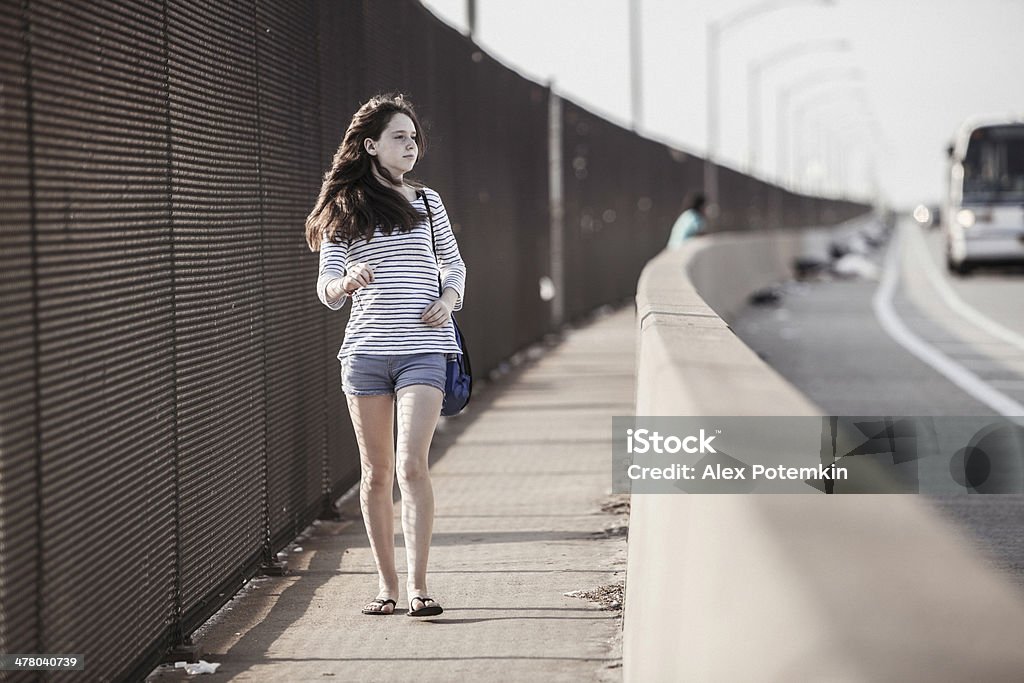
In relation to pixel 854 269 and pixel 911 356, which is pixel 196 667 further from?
pixel 854 269

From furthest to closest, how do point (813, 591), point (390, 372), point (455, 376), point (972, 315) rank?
point (972, 315) → point (455, 376) → point (390, 372) → point (813, 591)

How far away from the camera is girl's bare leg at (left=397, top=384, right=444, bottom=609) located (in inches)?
236

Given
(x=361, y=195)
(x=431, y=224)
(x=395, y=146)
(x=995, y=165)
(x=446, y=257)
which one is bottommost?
(x=446, y=257)

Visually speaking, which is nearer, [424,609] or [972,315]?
[424,609]

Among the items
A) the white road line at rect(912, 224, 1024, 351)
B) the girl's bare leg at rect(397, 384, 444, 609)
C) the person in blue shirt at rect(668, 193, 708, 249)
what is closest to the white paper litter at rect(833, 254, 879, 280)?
the white road line at rect(912, 224, 1024, 351)

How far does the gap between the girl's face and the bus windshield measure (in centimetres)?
3258

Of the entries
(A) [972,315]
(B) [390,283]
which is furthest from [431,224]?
(A) [972,315]

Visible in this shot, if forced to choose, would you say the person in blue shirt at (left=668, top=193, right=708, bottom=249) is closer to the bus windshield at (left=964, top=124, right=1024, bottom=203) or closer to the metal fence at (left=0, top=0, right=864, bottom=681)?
the metal fence at (left=0, top=0, right=864, bottom=681)

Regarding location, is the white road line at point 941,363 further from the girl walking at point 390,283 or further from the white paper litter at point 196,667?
the white paper litter at point 196,667

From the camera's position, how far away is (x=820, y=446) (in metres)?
4.07

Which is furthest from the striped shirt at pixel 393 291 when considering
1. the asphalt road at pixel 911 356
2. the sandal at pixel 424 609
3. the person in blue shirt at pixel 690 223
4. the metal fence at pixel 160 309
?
the person in blue shirt at pixel 690 223

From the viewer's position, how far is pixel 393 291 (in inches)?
236

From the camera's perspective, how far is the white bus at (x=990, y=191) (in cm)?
3650

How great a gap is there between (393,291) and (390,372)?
30cm
